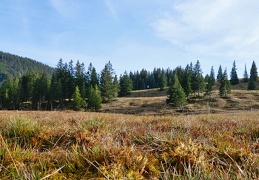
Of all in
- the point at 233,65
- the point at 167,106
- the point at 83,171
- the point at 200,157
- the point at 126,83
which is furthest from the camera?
the point at 233,65

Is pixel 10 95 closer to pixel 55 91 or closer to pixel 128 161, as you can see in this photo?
pixel 55 91

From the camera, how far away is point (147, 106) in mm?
72750

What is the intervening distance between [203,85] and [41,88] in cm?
6512

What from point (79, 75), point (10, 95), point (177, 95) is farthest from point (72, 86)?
point (177, 95)

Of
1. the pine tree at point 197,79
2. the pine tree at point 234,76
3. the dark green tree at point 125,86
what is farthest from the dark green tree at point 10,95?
the pine tree at point 234,76

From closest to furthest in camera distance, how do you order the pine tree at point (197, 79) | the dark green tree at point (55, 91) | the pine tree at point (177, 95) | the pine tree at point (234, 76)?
1. the pine tree at point (177, 95)
2. the dark green tree at point (55, 91)
3. the pine tree at point (197, 79)
4. the pine tree at point (234, 76)

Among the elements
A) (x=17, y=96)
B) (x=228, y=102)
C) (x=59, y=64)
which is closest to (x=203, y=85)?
(x=228, y=102)

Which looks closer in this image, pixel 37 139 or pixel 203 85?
pixel 37 139

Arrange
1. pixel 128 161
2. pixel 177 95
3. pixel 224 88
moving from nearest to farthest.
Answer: pixel 128 161, pixel 177 95, pixel 224 88

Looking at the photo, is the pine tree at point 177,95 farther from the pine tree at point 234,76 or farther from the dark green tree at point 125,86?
the pine tree at point 234,76

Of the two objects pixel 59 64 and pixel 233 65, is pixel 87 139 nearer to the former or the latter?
pixel 59 64

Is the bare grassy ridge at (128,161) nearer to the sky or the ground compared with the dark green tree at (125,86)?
nearer to the ground

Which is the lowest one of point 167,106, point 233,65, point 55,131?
point 167,106

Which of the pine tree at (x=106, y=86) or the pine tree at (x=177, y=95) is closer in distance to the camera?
the pine tree at (x=177, y=95)
